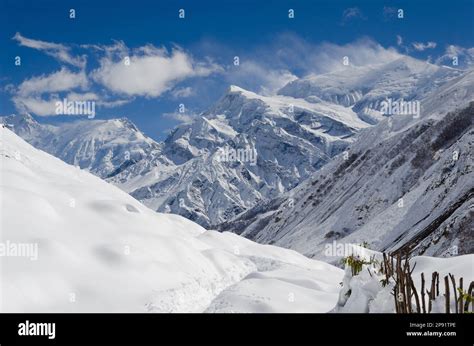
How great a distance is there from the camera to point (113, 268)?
879 inches

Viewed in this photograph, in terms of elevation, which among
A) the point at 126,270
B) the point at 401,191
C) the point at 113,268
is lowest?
the point at 126,270

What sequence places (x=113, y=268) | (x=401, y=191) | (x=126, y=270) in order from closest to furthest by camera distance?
(x=113, y=268) < (x=126, y=270) < (x=401, y=191)

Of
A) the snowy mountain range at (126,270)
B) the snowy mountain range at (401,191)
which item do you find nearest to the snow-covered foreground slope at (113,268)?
the snowy mountain range at (126,270)

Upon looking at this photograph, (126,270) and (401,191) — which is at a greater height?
(401,191)

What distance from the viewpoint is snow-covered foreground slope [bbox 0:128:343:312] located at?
19.4 m

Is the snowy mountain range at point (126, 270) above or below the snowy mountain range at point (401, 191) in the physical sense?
below

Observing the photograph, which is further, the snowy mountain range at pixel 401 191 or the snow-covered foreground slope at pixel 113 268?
the snowy mountain range at pixel 401 191

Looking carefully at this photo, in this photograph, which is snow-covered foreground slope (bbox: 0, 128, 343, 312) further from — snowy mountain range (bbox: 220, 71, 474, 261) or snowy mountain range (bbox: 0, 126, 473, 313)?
snowy mountain range (bbox: 220, 71, 474, 261)

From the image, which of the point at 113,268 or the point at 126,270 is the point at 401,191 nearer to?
the point at 126,270

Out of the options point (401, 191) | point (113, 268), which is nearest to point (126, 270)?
point (113, 268)

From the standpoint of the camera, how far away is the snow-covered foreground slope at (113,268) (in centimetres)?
1944

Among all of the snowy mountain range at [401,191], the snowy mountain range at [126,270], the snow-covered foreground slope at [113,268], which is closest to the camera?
the snowy mountain range at [126,270]

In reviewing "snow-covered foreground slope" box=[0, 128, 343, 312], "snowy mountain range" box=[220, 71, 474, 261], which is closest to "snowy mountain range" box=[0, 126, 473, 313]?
"snow-covered foreground slope" box=[0, 128, 343, 312]

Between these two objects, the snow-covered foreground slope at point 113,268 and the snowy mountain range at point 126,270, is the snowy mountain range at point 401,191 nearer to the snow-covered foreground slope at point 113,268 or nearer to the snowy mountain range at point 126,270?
the snowy mountain range at point 126,270
